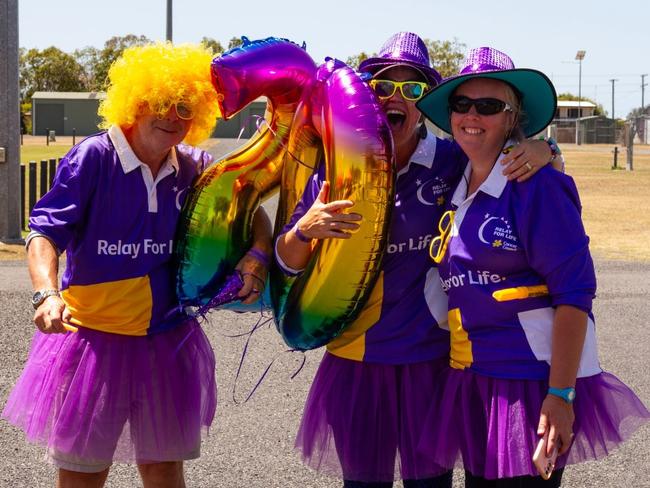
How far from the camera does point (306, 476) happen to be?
4441 mm

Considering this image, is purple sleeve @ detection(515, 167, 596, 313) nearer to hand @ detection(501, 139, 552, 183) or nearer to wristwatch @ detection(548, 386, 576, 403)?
hand @ detection(501, 139, 552, 183)

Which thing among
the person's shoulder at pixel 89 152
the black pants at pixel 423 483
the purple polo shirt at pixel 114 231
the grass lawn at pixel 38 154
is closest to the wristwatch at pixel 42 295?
the purple polo shirt at pixel 114 231

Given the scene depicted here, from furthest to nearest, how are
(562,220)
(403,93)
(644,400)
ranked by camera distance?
(644,400)
(403,93)
(562,220)

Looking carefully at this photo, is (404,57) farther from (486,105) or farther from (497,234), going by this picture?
(497,234)

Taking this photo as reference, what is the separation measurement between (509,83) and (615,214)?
14.2 metres

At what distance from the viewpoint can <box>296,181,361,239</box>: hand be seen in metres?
2.88

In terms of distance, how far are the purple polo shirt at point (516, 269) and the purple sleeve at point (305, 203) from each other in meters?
0.51

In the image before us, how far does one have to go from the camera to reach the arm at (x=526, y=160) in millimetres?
2789

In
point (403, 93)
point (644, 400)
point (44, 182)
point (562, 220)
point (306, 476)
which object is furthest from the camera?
point (44, 182)

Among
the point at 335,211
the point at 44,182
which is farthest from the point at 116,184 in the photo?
the point at 44,182

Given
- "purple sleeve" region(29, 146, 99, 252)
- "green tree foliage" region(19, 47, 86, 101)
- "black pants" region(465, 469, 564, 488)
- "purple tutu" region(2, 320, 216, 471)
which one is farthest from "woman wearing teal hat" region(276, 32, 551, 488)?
"green tree foliage" region(19, 47, 86, 101)

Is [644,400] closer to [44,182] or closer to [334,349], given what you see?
[334,349]

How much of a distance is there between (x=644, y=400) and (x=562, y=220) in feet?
10.6

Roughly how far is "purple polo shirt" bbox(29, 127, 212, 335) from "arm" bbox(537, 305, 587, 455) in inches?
54.2
